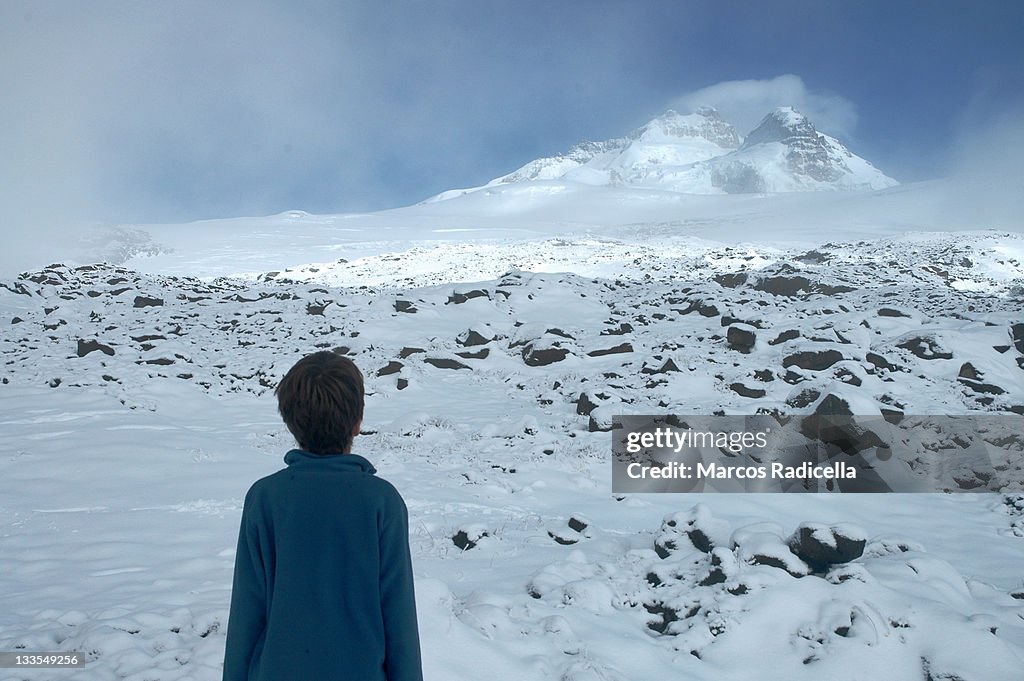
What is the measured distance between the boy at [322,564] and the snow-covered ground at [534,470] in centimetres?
232

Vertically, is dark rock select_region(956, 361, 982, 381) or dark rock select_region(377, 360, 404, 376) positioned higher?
dark rock select_region(377, 360, 404, 376)

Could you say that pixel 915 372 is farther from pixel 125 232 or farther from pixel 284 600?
pixel 125 232

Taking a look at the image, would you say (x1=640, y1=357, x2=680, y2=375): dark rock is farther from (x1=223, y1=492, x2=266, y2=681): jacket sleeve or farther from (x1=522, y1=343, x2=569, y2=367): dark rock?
(x1=223, y1=492, x2=266, y2=681): jacket sleeve

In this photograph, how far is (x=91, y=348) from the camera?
50.6ft

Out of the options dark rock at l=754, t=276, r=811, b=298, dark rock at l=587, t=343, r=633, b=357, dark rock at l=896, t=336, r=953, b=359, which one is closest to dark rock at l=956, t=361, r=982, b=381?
dark rock at l=896, t=336, r=953, b=359

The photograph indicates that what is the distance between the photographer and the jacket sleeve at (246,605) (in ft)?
6.21

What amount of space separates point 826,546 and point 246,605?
5.20m

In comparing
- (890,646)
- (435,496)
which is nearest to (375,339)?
(435,496)

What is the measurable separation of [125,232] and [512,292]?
4870 centimetres

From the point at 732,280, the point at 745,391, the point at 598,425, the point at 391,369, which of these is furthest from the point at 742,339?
the point at 732,280

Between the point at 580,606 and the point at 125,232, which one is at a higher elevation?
the point at 125,232

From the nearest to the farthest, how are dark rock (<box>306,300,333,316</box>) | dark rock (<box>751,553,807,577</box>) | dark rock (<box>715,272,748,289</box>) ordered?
1. dark rock (<box>751,553,807,577</box>)
2. dark rock (<box>306,300,333,316</box>)
3. dark rock (<box>715,272,748,289</box>)

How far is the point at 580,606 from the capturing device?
5031 millimetres

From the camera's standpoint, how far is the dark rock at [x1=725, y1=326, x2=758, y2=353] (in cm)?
1606
